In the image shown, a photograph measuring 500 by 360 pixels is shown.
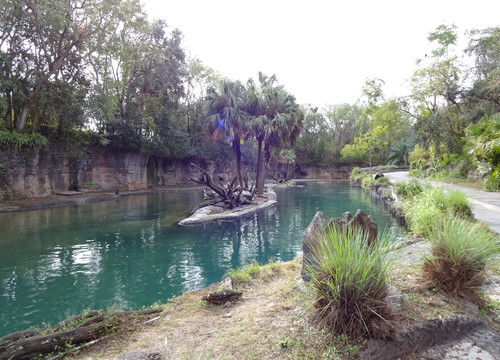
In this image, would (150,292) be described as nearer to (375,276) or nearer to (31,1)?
(375,276)

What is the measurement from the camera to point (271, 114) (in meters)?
17.4

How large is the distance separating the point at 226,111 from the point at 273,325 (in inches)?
582

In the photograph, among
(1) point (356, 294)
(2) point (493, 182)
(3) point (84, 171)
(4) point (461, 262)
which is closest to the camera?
(1) point (356, 294)

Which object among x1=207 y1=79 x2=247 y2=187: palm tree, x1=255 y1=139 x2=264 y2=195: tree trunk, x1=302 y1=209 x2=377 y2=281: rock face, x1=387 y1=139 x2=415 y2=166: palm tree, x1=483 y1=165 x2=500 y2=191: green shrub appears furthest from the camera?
x1=387 y1=139 x2=415 y2=166: palm tree

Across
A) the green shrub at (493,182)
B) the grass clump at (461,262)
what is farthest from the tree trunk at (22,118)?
the green shrub at (493,182)

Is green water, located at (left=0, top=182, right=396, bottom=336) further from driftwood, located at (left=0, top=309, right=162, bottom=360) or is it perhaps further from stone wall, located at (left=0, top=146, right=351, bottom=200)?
stone wall, located at (left=0, top=146, right=351, bottom=200)

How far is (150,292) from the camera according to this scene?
522 cm

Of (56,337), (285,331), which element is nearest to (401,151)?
(285,331)

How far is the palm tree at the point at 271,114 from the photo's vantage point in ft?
54.3

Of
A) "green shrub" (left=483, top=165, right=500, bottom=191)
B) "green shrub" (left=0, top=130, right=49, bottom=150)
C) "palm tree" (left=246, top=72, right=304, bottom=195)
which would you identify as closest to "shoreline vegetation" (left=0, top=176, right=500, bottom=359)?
"green shrub" (left=483, top=165, right=500, bottom=191)

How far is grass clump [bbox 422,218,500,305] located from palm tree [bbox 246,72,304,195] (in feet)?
45.4

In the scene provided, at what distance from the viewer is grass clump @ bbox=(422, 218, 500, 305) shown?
9.09 feet

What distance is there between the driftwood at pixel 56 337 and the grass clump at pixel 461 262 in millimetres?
3379

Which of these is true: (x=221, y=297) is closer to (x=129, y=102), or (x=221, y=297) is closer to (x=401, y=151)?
(x=129, y=102)
